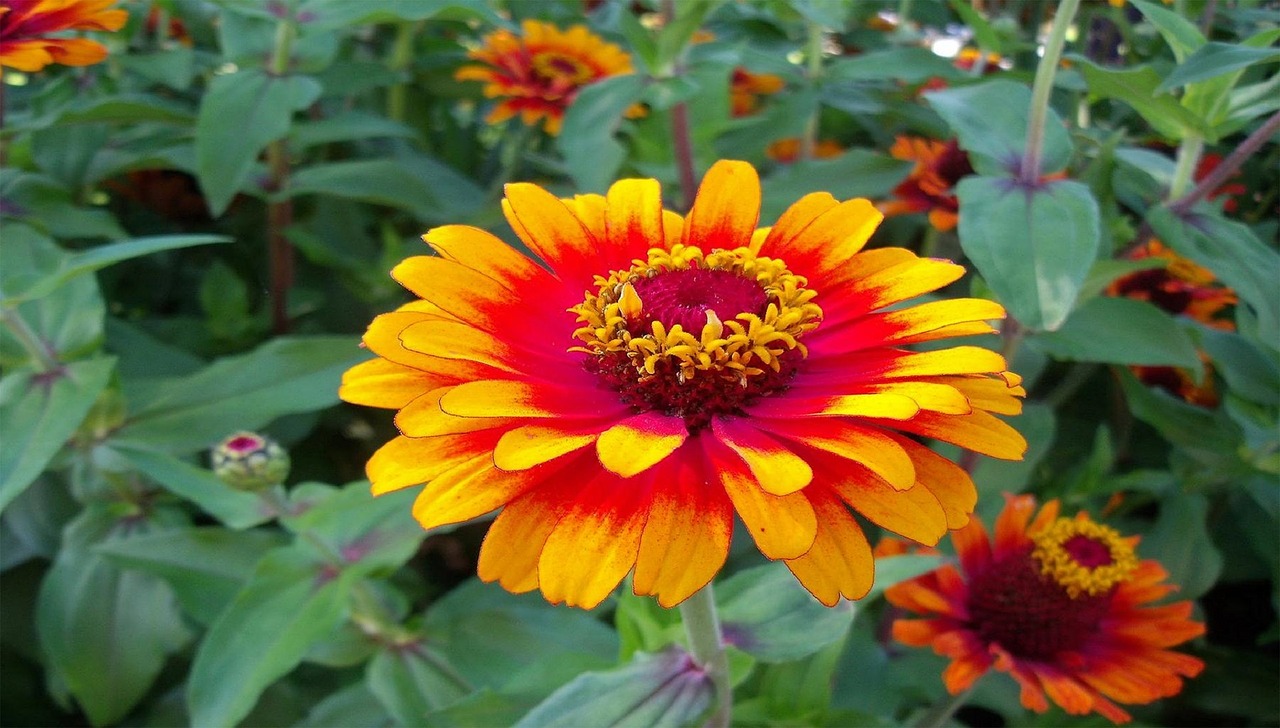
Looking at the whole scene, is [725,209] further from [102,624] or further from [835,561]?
[102,624]

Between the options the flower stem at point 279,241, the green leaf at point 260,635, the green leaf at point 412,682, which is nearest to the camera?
the green leaf at point 260,635

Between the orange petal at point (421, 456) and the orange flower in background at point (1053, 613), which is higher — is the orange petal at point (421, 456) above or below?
above

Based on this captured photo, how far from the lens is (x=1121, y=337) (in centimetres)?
101

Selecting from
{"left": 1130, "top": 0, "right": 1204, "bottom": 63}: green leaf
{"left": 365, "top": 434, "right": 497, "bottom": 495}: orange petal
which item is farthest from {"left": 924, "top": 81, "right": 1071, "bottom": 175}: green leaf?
{"left": 365, "top": 434, "right": 497, "bottom": 495}: orange petal

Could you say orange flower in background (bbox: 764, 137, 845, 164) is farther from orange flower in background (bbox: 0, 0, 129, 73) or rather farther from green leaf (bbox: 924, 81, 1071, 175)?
orange flower in background (bbox: 0, 0, 129, 73)

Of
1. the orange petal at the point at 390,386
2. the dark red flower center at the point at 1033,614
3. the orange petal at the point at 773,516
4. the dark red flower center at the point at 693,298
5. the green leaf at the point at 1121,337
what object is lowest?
the dark red flower center at the point at 1033,614

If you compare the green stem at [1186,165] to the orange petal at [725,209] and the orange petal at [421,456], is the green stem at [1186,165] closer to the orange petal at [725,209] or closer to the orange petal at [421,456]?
the orange petal at [725,209]

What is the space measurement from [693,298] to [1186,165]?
0.64 m

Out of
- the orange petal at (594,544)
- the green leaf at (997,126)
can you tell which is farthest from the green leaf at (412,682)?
the green leaf at (997,126)

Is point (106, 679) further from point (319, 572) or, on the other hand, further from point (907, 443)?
point (907, 443)

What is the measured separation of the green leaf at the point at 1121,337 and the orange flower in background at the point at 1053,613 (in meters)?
0.16

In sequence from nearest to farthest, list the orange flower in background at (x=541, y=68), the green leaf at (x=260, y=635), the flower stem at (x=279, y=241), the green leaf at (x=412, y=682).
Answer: the green leaf at (x=260, y=635) < the green leaf at (x=412, y=682) < the flower stem at (x=279, y=241) < the orange flower in background at (x=541, y=68)

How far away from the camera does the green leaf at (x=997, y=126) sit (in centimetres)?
95

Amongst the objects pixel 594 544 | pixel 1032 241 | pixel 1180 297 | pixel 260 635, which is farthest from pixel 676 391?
pixel 1180 297
